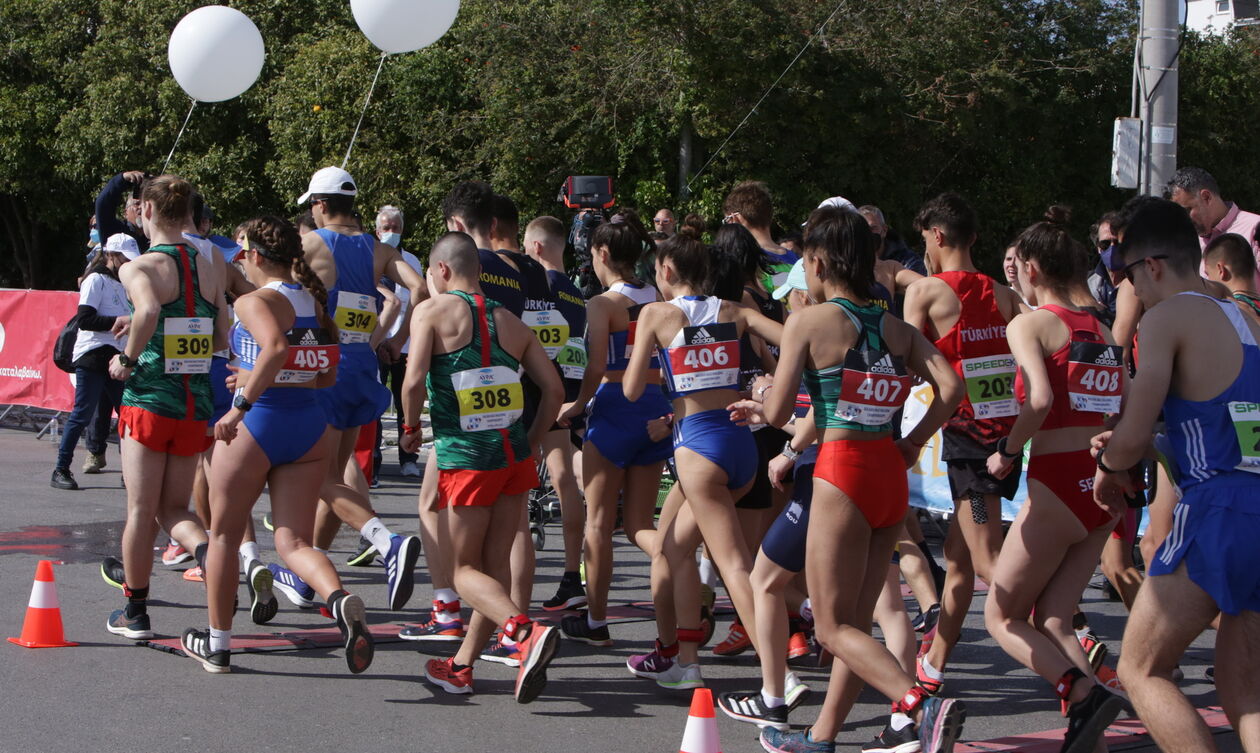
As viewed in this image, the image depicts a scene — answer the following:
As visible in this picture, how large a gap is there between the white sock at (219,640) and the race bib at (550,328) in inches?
85.3

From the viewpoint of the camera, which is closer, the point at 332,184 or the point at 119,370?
the point at 119,370

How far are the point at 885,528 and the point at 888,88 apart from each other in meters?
15.9

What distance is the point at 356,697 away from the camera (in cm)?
536

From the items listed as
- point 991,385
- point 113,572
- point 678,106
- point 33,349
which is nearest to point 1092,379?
→ point 991,385

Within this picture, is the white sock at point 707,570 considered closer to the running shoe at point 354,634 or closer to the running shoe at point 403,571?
the running shoe at point 403,571

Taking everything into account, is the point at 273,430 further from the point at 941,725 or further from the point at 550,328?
the point at 941,725

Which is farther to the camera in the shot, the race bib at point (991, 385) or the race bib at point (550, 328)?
the race bib at point (550, 328)

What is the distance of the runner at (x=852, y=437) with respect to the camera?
14.6 feet

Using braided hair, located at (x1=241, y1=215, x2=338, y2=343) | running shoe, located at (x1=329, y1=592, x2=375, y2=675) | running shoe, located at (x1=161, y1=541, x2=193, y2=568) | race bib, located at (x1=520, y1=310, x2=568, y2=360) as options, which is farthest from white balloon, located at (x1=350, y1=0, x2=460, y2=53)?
running shoe, located at (x1=329, y1=592, x2=375, y2=675)

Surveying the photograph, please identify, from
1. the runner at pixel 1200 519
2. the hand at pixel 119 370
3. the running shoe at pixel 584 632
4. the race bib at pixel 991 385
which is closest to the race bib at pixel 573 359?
the running shoe at pixel 584 632

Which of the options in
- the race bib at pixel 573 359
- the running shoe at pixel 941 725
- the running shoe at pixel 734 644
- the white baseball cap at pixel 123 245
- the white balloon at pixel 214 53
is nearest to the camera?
the running shoe at pixel 941 725

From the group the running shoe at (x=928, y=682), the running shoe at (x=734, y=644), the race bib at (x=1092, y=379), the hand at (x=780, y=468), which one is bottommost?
the running shoe at (x=734, y=644)

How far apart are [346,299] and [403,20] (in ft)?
12.6

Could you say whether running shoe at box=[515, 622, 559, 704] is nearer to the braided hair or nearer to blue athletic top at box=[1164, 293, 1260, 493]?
the braided hair
